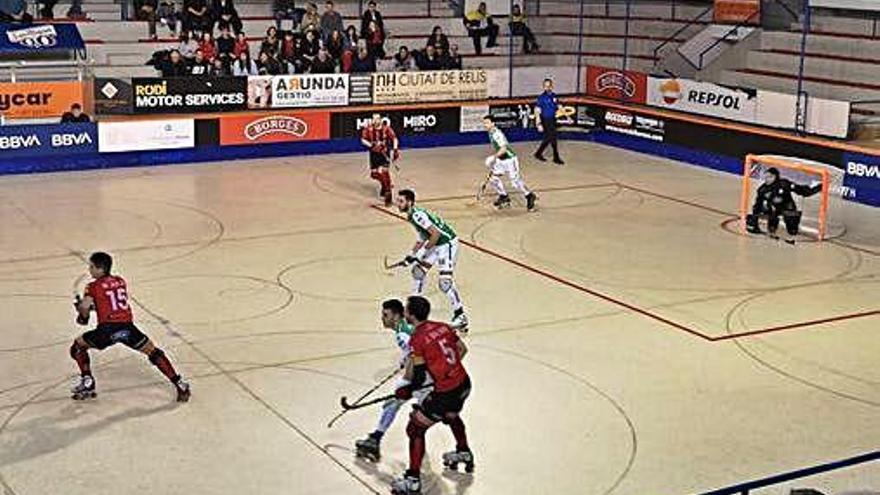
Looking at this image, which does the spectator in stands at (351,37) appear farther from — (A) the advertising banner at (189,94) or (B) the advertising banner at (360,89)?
(A) the advertising banner at (189,94)

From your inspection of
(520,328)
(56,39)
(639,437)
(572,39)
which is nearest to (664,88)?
(572,39)

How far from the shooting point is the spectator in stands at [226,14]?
29.3m

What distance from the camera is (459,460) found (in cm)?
1099

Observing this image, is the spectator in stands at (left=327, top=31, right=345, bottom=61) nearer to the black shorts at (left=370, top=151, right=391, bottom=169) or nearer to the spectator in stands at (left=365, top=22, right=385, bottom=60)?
the spectator in stands at (left=365, top=22, right=385, bottom=60)

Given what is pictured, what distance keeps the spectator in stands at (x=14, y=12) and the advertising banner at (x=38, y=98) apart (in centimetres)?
245

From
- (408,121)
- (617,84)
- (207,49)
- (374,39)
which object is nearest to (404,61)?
(374,39)

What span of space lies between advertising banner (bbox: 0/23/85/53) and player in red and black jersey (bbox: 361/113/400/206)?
8.19 meters

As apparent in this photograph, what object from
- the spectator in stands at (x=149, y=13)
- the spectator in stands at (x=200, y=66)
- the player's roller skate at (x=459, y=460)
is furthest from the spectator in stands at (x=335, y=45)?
the player's roller skate at (x=459, y=460)

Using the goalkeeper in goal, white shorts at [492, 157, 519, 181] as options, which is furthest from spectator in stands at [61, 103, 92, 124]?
the goalkeeper in goal

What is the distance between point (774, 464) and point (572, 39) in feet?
78.5

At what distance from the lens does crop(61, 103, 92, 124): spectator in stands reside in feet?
84.8

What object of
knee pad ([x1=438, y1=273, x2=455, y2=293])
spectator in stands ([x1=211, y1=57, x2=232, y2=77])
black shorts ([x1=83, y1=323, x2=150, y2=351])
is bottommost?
knee pad ([x1=438, y1=273, x2=455, y2=293])

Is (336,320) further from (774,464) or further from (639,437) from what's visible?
(774,464)

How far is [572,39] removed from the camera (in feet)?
112
